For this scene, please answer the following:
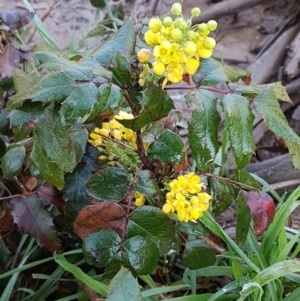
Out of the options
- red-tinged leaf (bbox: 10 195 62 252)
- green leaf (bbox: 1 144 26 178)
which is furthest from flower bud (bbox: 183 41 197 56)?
red-tinged leaf (bbox: 10 195 62 252)

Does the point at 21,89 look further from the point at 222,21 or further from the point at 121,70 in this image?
the point at 222,21

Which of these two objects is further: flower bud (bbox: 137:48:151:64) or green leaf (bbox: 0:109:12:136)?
green leaf (bbox: 0:109:12:136)

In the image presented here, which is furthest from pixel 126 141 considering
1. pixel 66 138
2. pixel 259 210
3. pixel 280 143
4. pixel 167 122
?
pixel 280 143

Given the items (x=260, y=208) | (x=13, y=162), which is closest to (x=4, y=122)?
(x=13, y=162)

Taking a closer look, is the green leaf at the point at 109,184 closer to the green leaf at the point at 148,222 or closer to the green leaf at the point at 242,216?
the green leaf at the point at 148,222

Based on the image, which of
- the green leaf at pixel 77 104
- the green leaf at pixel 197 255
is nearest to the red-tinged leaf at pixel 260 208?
the green leaf at pixel 197 255

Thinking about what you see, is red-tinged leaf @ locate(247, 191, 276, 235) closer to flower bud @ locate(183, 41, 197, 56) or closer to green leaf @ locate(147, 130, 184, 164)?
green leaf @ locate(147, 130, 184, 164)
